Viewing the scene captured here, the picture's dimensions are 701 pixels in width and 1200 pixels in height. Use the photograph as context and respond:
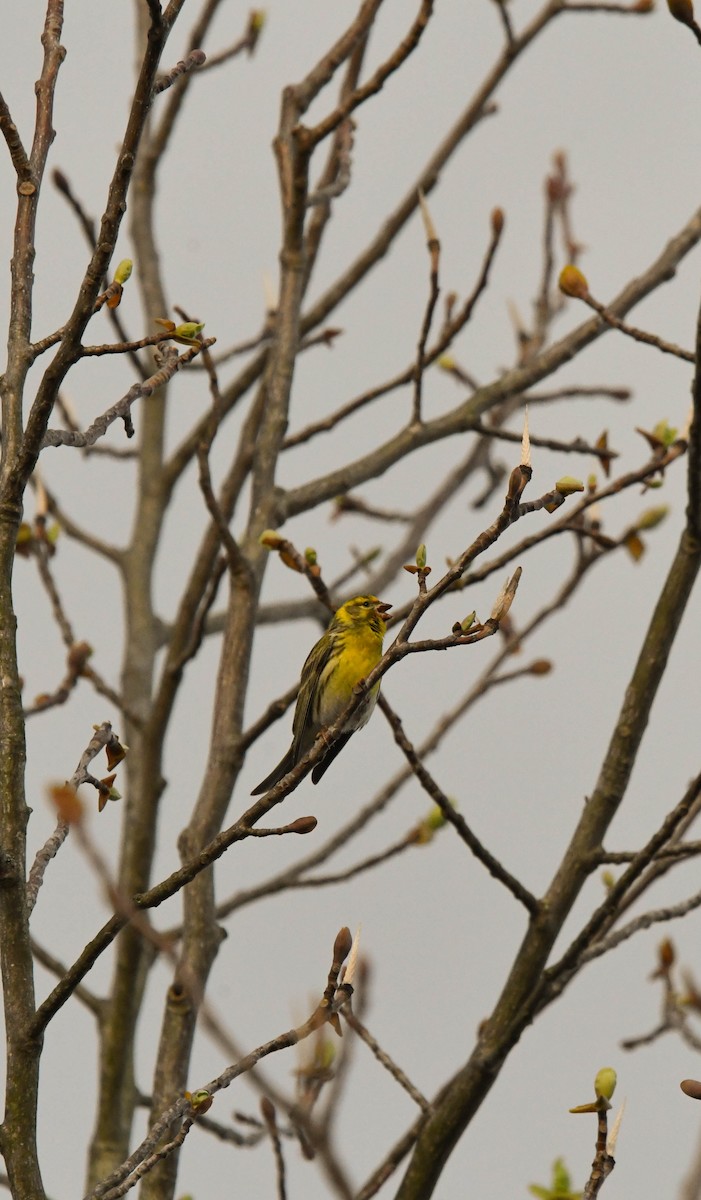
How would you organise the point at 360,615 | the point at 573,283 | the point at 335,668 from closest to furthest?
the point at 573,283 < the point at 335,668 < the point at 360,615

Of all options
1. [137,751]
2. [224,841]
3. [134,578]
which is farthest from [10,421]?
[134,578]

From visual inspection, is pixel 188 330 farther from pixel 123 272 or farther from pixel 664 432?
pixel 664 432

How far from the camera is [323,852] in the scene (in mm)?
5516

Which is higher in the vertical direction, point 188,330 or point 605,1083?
point 188,330

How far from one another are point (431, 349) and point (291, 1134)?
8.65 feet

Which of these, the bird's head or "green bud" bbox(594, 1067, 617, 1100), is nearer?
"green bud" bbox(594, 1067, 617, 1100)

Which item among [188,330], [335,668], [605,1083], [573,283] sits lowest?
[605,1083]

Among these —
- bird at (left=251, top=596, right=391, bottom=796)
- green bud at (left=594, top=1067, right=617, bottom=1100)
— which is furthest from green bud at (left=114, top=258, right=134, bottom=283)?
bird at (left=251, top=596, right=391, bottom=796)

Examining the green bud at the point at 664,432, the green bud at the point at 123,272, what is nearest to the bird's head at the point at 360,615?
the green bud at the point at 664,432

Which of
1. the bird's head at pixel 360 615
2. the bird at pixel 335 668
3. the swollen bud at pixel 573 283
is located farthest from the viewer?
the bird's head at pixel 360 615

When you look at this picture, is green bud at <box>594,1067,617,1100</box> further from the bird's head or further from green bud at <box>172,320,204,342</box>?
the bird's head

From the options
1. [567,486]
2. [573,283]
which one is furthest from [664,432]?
[567,486]

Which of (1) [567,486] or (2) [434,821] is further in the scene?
(2) [434,821]

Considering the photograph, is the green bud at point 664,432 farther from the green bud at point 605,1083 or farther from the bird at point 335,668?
the green bud at point 605,1083
